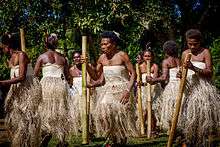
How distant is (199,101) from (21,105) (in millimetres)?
2164

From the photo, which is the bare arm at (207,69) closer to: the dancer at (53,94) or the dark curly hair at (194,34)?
the dark curly hair at (194,34)

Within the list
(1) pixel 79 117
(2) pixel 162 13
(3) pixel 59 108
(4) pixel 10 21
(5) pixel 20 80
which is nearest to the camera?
(5) pixel 20 80

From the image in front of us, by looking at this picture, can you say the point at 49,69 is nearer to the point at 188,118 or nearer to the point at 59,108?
the point at 59,108

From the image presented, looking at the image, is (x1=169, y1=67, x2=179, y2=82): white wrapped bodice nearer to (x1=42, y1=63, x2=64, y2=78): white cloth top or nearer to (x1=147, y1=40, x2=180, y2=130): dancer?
(x1=147, y1=40, x2=180, y2=130): dancer

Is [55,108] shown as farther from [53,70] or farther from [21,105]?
[21,105]

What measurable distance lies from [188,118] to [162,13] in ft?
34.9

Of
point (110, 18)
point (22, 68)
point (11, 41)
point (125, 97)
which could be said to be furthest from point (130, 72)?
point (110, 18)

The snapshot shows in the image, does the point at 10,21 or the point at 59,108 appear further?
the point at 10,21

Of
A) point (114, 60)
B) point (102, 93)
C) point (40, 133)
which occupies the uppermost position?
point (114, 60)

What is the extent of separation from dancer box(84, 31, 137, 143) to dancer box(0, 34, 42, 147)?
0.82 metres

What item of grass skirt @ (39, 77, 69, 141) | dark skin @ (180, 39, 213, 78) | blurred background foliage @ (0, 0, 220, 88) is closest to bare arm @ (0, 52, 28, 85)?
grass skirt @ (39, 77, 69, 141)

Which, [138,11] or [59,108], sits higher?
[138,11]

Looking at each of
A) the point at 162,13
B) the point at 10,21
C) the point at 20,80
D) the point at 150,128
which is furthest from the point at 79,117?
the point at 162,13

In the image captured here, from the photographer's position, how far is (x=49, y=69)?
766cm
